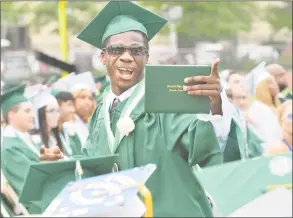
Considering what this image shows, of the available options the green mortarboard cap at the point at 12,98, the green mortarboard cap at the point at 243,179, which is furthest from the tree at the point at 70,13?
the green mortarboard cap at the point at 243,179

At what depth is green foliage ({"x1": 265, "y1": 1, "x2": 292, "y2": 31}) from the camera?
3061 cm

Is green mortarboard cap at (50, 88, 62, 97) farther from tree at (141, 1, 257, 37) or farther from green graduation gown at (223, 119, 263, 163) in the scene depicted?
tree at (141, 1, 257, 37)

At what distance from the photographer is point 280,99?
12523 millimetres

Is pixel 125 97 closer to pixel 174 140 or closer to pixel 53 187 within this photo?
pixel 174 140

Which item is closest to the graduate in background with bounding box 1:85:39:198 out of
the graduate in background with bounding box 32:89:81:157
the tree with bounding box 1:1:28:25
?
the graduate in background with bounding box 32:89:81:157

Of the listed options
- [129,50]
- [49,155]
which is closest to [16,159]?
[129,50]

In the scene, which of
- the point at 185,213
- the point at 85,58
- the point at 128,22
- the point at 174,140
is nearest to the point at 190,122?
the point at 174,140

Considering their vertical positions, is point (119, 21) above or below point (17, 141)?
above

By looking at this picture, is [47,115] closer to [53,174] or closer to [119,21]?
[119,21]

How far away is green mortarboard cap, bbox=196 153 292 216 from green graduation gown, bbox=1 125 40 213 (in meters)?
5.80

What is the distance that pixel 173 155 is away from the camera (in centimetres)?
504

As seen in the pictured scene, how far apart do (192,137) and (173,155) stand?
0.64 feet

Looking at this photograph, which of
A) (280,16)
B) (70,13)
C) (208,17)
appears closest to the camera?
(208,17)

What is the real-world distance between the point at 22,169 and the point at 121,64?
14.3 feet
